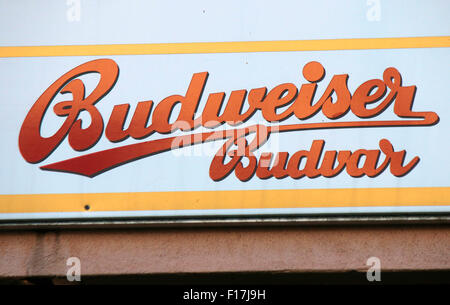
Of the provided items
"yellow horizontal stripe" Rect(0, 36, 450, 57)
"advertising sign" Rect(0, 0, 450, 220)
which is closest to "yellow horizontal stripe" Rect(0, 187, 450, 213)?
"advertising sign" Rect(0, 0, 450, 220)

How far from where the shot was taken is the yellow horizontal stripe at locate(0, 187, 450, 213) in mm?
2621

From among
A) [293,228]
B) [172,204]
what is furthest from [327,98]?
[172,204]

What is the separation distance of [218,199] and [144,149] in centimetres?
61

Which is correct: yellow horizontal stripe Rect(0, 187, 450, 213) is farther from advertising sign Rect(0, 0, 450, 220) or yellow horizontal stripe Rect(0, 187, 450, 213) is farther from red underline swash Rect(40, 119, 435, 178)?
red underline swash Rect(40, 119, 435, 178)

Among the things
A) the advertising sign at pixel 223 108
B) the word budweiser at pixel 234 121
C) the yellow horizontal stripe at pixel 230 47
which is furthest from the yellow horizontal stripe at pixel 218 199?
the yellow horizontal stripe at pixel 230 47

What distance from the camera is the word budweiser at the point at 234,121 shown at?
2.67 meters

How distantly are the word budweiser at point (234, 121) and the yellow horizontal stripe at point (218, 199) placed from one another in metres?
0.14

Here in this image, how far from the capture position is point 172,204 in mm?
2633

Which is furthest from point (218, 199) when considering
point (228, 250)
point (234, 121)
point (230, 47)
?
point (230, 47)

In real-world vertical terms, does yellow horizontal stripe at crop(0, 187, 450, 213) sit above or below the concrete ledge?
above

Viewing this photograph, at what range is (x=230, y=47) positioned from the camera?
2.74 meters

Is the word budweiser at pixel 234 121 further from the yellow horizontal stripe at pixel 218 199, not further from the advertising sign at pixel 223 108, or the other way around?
the yellow horizontal stripe at pixel 218 199

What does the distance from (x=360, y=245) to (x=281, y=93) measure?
1.16 meters
